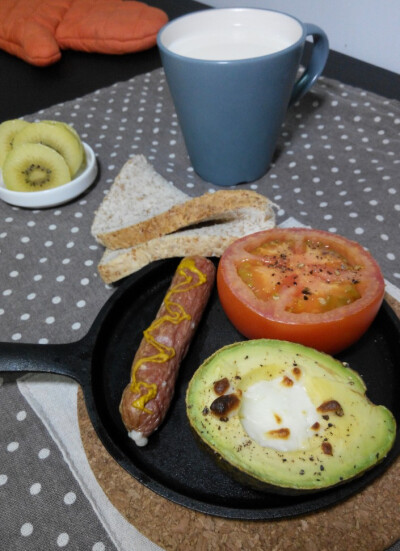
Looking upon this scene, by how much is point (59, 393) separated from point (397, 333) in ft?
2.61

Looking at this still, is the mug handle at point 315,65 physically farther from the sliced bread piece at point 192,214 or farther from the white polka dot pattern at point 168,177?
A: the sliced bread piece at point 192,214

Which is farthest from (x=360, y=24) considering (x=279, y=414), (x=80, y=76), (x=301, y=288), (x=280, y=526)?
(x=280, y=526)

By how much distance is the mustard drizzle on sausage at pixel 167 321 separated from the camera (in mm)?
910

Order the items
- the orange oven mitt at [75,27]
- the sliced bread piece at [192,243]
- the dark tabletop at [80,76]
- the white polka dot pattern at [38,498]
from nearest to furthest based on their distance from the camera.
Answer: the white polka dot pattern at [38,498] → the sliced bread piece at [192,243] → the dark tabletop at [80,76] → the orange oven mitt at [75,27]

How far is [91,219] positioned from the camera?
162 cm

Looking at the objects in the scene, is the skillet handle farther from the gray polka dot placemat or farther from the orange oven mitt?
the orange oven mitt

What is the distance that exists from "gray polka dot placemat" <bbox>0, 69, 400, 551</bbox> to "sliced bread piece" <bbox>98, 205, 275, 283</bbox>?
107 mm

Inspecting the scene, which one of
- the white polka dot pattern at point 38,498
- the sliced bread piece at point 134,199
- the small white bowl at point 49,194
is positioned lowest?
the white polka dot pattern at point 38,498

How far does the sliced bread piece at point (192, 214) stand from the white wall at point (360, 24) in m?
1.25

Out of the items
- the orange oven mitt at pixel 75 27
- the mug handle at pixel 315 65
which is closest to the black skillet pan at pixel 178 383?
the mug handle at pixel 315 65

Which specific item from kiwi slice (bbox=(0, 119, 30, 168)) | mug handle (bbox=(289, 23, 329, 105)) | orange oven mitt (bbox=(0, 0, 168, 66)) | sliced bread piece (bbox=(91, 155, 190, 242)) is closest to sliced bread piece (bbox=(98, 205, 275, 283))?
sliced bread piece (bbox=(91, 155, 190, 242))

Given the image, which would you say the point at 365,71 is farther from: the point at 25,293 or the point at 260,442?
the point at 260,442

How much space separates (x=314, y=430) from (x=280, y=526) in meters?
0.20

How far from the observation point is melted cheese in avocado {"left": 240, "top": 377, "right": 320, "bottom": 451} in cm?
78
